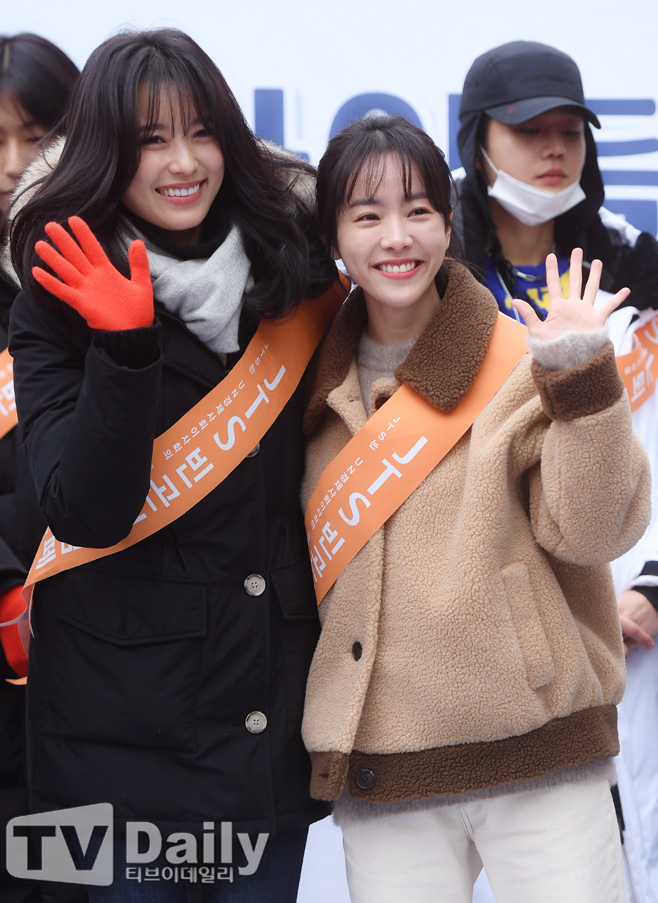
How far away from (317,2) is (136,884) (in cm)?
239

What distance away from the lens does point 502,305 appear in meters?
2.67

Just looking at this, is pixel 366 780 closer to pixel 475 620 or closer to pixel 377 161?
pixel 475 620

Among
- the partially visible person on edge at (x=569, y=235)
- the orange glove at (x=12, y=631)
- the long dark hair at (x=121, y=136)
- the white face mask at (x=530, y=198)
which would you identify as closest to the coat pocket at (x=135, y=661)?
the orange glove at (x=12, y=631)

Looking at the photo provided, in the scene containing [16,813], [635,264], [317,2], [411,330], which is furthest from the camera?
[317,2]

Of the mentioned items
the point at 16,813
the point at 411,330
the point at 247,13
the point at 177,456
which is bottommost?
the point at 16,813

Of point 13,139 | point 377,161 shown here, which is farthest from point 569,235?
point 13,139

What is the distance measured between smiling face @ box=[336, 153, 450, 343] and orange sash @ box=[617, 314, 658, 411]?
84 centimetres

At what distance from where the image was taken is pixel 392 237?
73.2 inches

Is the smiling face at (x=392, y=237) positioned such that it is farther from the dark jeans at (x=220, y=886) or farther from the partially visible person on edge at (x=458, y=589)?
the dark jeans at (x=220, y=886)

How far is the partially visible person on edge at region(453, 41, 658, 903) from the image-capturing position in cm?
263

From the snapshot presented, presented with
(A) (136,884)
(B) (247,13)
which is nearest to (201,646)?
(A) (136,884)

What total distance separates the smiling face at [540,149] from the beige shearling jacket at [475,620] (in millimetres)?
984

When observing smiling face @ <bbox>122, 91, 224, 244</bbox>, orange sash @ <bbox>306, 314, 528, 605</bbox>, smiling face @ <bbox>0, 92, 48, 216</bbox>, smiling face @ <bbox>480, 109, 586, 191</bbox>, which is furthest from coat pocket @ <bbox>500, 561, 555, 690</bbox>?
smiling face @ <bbox>0, 92, 48, 216</bbox>

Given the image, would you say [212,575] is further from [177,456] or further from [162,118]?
[162,118]
